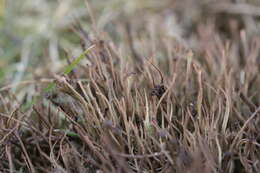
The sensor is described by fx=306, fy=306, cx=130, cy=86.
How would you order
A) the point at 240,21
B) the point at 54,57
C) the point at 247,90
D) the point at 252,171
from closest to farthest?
the point at 252,171 < the point at 247,90 < the point at 54,57 < the point at 240,21

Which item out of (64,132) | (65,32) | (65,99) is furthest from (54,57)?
(64,132)

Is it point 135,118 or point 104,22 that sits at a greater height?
point 104,22

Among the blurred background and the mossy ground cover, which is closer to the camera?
the mossy ground cover

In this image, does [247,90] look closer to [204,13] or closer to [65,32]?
[204,13]

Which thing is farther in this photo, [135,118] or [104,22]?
[104,22]

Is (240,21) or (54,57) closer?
(54,57)

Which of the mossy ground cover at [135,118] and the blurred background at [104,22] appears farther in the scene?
the blurred background at [104,22]

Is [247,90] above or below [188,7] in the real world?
below

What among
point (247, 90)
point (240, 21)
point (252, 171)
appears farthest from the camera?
point (240, 21)
